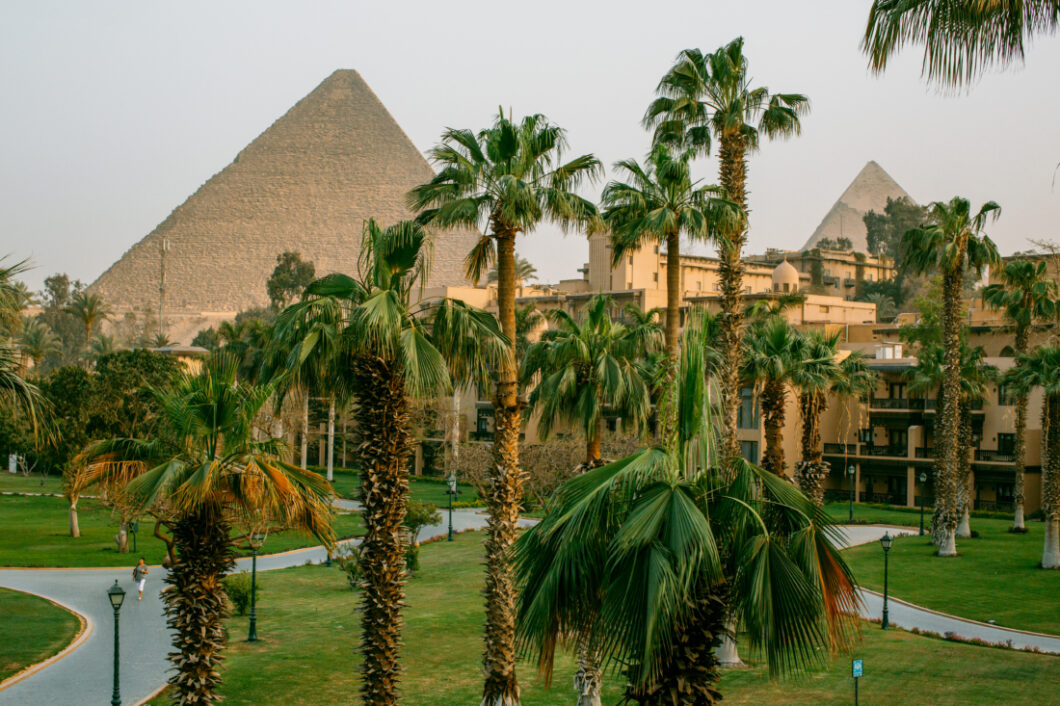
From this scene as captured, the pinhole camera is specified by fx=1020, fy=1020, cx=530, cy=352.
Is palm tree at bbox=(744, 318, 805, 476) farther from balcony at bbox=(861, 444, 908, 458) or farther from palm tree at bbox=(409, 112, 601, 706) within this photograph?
balcony at bbox=(861, 444, 908, 458)

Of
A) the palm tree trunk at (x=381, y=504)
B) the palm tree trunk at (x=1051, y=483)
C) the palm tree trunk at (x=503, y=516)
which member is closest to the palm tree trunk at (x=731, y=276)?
the palm tree trunk at (x=503, y=516)

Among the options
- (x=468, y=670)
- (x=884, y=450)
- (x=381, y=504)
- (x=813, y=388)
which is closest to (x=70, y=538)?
(x=468, y=670)

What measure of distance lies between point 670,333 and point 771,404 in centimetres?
1113

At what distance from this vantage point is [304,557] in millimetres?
39250

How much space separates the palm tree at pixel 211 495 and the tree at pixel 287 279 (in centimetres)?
10103

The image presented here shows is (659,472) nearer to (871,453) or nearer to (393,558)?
(393,558)

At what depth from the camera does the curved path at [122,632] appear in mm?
20156

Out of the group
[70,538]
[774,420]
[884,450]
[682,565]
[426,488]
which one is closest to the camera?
[682,565]

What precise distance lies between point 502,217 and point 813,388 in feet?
62.8

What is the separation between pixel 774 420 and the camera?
98.2 ft

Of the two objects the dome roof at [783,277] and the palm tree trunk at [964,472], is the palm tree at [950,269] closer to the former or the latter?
the palm tree trunk at [964,472]

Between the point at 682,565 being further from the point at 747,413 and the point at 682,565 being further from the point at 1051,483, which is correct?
the point at 747,413

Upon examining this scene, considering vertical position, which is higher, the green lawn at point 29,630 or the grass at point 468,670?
the grass at point 468,670

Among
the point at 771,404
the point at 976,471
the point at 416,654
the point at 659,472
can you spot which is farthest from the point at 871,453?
the point at 659,472
